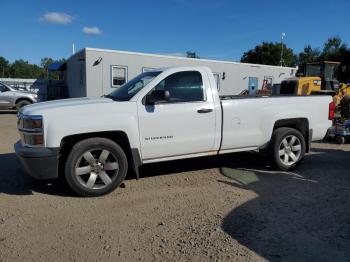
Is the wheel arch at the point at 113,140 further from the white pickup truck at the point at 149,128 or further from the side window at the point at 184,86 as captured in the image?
the side window at the point at 184,86

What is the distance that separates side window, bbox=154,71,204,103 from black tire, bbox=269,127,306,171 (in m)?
1.68

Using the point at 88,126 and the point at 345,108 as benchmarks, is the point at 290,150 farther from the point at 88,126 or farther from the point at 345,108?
the point at 345,108

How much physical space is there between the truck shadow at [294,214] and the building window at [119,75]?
14.2 metres

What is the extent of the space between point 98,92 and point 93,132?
589 inches

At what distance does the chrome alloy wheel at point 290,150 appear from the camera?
668 centimetres

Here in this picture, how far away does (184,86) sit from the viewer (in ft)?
19.3

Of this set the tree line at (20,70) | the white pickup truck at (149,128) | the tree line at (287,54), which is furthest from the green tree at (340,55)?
the tree line at (20,70)

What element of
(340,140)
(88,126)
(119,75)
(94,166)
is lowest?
(340,140)

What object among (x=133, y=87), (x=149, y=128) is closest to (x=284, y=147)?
(x=149, y=128)

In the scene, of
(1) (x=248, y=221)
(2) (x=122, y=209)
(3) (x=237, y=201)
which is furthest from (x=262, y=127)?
(2) (x=122, y=209)

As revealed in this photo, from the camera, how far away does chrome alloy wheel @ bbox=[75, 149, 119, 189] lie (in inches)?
203

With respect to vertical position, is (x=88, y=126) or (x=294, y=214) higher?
(x=88, y=126)

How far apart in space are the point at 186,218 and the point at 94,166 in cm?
160

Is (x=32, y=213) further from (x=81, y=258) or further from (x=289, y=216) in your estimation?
(x=289, y=216)
